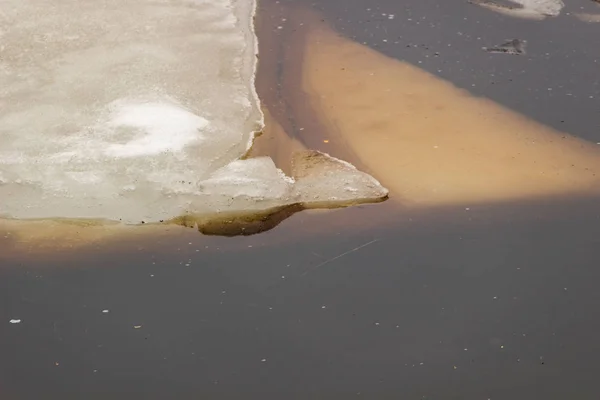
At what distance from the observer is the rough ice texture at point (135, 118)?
3.71 m

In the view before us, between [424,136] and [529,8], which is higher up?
[529,8]

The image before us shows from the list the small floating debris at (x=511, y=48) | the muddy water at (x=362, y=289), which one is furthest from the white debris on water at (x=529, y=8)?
the muddy water at (x=362, y=289)

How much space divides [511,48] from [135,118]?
8.28 feet

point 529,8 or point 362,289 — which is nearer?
point 362,289

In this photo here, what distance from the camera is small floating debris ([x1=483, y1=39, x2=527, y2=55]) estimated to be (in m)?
5.10

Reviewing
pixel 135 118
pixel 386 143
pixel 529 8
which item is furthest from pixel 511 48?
pixel 135 118

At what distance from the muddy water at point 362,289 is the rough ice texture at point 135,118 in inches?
7.0

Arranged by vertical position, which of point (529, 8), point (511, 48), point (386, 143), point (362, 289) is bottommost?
point (362, 289)

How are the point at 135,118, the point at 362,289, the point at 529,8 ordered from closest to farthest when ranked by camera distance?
the point at 362,289 < the point at 135,118 < the point at 529,8

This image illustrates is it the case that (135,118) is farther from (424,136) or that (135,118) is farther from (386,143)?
(424,136)

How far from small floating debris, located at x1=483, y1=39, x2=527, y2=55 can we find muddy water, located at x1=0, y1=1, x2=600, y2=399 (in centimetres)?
80

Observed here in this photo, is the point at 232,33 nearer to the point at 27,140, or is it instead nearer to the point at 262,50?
the point at 262,50

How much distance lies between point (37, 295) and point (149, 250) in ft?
1.66

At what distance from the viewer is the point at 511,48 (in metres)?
5.14
